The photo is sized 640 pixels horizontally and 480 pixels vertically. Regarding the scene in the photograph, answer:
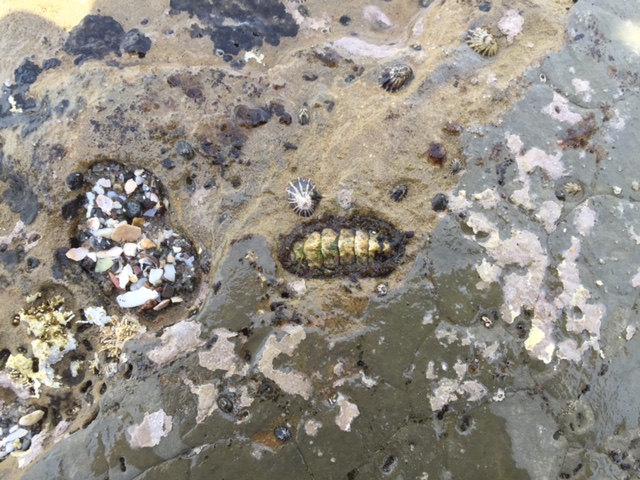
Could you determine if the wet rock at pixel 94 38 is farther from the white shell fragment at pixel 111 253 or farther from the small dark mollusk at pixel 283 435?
the small dark mollusk at pixel 283 435

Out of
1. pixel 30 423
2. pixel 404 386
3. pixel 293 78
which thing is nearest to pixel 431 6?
pixel 293 78

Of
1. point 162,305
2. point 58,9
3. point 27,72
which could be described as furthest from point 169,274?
point 58,9

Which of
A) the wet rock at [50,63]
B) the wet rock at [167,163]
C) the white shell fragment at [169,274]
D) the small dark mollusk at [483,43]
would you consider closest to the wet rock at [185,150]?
the wet rock at [167,163]

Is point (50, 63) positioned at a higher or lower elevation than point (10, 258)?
higher

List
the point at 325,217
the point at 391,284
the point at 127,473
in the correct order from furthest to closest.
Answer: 1. the point at 325,217
2. the point at 391,284
3. the point at 127,473

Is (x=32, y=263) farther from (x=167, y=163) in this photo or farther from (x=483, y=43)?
(x=483, y=43)

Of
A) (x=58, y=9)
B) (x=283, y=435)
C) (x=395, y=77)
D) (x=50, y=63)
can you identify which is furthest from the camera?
(x=58, y=9)

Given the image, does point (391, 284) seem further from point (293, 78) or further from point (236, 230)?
point (293, 78)
